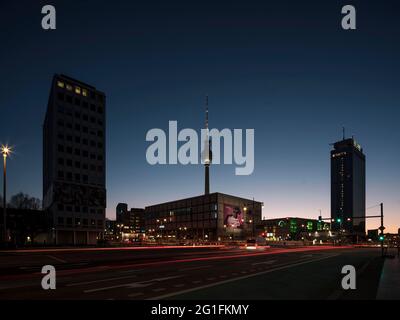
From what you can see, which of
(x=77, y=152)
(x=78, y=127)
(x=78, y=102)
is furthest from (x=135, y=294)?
(x=78, y=102)

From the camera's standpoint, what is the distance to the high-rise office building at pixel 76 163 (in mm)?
90188

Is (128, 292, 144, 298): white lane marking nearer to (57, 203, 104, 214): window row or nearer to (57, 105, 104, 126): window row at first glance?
(57, 203, 104, 214): window row

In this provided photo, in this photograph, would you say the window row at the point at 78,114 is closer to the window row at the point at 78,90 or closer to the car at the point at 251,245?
the window row at the point at 78,90

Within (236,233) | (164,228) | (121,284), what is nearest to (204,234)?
(236,233)

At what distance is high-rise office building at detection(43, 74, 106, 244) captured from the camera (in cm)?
9019

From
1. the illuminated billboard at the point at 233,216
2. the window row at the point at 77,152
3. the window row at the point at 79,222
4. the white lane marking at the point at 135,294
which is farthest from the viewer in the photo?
the illuminated billboard at the point at 233,216

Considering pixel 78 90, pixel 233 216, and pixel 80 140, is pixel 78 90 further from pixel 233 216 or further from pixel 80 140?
pixel 233 216

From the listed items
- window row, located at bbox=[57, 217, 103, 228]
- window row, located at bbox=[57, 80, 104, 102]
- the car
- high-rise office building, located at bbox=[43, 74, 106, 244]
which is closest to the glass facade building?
window row, located at bbox=[57, 217, 103, 228]

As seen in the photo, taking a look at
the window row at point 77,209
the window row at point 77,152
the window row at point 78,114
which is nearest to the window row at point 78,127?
the window row at point 78,114

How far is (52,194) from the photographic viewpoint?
3524 inches

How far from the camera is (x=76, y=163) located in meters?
95.6

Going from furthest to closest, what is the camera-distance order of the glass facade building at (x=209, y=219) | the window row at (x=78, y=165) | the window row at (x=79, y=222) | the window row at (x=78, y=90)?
the glass facade building at (x=209, y=219) → the window row at (x=78, y=90) → the window row at (x=78, y=165) → the window row at (x=79, y=222)
